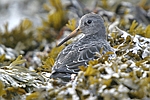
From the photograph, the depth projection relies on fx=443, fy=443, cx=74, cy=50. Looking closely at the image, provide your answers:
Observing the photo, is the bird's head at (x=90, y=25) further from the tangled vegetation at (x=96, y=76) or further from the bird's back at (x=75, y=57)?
the bird's back at (x=75, y=57)

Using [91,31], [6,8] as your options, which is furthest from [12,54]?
[6,8]

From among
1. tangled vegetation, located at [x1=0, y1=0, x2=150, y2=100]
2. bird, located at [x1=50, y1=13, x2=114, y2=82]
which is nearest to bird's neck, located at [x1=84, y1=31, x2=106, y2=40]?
bird, located at [x1=50, y1=13, x2=114, y2=82]

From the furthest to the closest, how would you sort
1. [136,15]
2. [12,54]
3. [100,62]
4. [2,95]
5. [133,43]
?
[136,15] < [12,54] < [133,43] < [100,62] < [2,95]

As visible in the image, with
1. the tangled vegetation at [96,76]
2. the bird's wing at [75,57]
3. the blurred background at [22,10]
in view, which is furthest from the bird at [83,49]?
the blurred background at [22,10]

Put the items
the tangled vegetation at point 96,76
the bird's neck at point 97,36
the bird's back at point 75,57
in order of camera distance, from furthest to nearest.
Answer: the bird's neck at point 97,36
the bird's back at point 75,57
the tangled vegetation at point 96,76

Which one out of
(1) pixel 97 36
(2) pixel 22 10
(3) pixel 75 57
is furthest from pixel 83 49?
(2) pixel 22 10

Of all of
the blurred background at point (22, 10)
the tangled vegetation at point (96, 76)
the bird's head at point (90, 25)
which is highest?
the blurred background at point (22, 10)

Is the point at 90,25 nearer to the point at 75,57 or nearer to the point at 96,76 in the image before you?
the point at 75,57

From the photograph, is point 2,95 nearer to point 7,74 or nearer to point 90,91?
point 7,74

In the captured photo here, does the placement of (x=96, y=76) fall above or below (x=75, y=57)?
below
